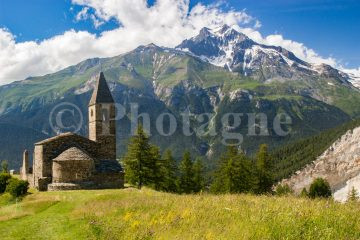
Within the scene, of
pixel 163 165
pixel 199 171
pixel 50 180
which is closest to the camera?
pixel 50 180

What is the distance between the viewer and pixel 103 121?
5731 cm

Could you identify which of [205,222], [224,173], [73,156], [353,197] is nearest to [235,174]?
[224,173]

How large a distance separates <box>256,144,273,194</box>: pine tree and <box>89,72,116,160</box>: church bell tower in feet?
85.3

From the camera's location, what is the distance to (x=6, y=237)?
1853cm

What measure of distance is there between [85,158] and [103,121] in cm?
1044

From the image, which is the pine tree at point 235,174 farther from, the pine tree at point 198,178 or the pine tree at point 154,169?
the pine tree at point 154,169

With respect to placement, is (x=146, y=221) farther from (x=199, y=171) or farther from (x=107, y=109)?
(x=199, y=171)

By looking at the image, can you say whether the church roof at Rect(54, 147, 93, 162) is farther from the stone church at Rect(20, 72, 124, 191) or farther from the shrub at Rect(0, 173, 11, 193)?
the shrub at Rect(0, 173, 11, 193)

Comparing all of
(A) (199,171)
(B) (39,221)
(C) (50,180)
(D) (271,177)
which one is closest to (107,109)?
(C) (50,180)

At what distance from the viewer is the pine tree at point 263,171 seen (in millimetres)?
70438

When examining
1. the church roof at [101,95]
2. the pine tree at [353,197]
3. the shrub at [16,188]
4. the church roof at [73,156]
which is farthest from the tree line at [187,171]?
the shrub at [16,188]

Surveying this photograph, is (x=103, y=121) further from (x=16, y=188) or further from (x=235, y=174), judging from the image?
(x=235, y=174)

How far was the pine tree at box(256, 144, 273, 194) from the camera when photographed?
231 feet

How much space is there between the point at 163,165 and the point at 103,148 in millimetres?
15775
